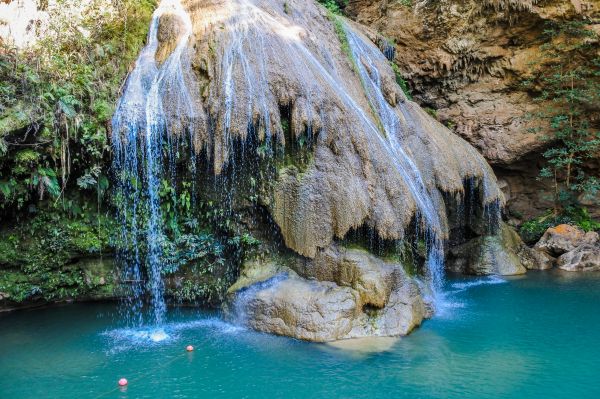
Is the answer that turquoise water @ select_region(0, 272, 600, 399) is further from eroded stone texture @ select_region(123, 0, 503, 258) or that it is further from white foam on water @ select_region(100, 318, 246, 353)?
eroded stone texture @ select_region(123, 0, 503, 258)

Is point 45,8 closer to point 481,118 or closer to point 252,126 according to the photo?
point 252,126

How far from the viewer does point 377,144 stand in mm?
10977

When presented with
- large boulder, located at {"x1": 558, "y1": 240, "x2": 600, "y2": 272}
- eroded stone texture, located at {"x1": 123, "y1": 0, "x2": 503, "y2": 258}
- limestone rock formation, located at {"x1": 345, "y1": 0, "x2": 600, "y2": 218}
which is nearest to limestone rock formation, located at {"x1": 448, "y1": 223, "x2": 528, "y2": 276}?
large boulder, located at {"x1": 558, "y1": 240, "x2": 600, "y2": 272}

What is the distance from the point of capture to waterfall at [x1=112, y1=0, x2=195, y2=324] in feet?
32.3

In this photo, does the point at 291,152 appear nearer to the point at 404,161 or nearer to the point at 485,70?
the point at 404,161

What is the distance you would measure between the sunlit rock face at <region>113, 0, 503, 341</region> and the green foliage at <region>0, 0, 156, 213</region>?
1.76ft

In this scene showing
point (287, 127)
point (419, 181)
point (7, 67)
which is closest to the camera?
point (7, 67)

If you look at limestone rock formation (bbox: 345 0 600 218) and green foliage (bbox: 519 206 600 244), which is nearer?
green foliage (bbox: 519 206 600 244)

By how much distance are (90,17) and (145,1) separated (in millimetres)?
1563

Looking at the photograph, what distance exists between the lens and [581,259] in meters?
14.8

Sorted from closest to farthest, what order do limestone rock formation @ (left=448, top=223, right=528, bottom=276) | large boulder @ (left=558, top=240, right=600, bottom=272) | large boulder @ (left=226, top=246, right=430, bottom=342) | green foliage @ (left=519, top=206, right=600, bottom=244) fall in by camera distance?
large boulder @ (left=226, top=246, right=430, bottom=342), limestone rock formation @ (left=448, top=223, right=528, bottom=276), large boulder @ (left=558, top=240, right=600, bottom=272), green foliage @ (left=519, top=206, right=600, bottom=244)

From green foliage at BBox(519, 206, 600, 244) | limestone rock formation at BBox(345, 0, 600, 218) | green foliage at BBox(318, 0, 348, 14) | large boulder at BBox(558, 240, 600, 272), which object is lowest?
large boulder at BBox(558, 240, 600, 272)

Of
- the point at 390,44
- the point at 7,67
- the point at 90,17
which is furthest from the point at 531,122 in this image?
the point at 7,67

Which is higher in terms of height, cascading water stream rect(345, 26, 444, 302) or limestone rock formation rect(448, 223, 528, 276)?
cascading water stream rect(345, 26, 444, 302)
